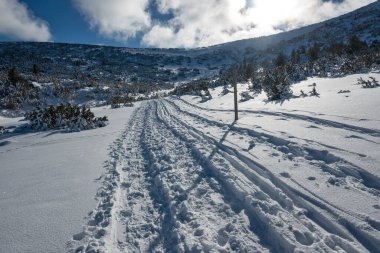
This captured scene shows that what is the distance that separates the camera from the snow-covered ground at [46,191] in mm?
2924

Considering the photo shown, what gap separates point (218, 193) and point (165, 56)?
281ft

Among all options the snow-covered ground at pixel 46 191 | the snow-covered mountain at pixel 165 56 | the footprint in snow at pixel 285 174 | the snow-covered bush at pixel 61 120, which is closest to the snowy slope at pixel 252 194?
the footprint in snow at pixel 285 174

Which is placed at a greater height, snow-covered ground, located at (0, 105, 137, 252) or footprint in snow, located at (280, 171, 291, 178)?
footprint in snow, located at (280, 171, 291, 178)

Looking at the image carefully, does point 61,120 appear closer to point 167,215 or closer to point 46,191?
point 46,191

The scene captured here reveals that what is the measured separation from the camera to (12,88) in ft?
69.1

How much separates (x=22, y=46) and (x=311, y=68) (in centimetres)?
8400

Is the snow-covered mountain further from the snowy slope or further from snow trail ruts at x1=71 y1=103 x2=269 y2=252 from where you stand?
snow trail ruts at x1=71 y1=103 x2=269 y2=252

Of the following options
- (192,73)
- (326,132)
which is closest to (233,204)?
(326,132)

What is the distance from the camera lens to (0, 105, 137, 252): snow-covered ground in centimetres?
292

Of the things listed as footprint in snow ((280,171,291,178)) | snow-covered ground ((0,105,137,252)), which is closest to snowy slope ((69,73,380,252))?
footprint in snow ((280,171,291,178))

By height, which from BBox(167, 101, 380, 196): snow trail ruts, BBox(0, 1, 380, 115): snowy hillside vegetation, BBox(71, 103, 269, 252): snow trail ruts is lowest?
BBox(71, 103, 269, 252): snow trail ruts

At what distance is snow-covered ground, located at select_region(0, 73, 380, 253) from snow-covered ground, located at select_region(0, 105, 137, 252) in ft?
0.07

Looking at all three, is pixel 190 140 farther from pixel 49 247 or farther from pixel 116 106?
pixel 116 106

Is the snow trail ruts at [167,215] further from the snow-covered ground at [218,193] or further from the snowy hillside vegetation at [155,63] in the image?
the snowy hillside vegetation at [155,63]
